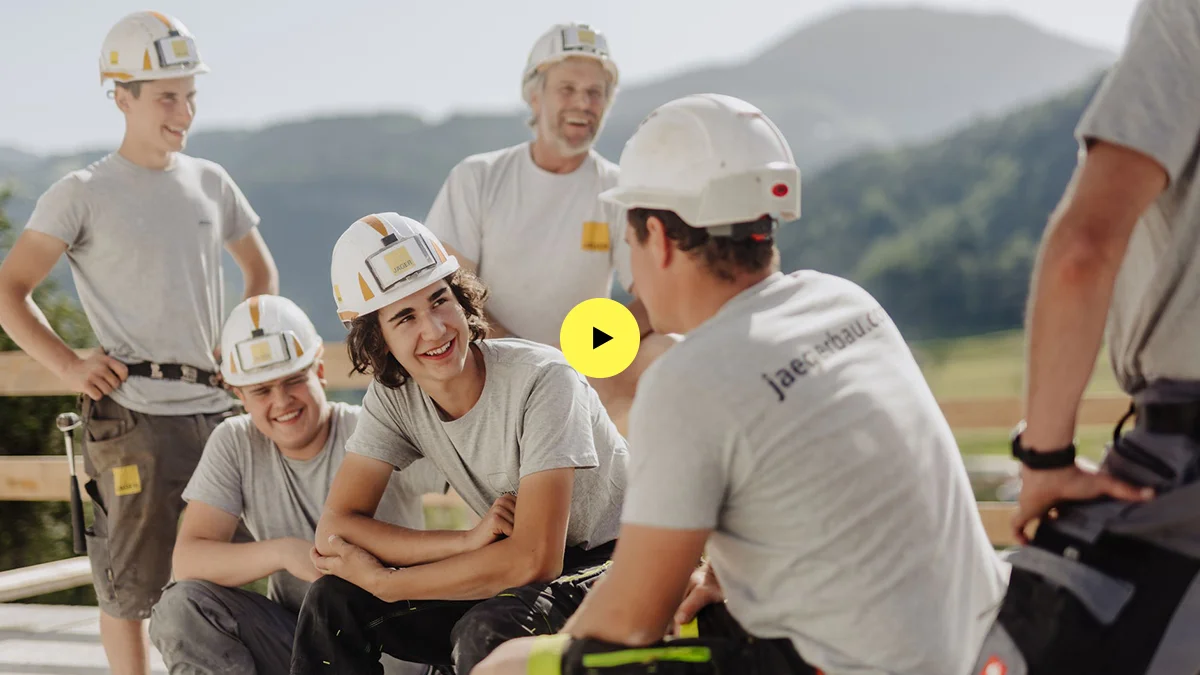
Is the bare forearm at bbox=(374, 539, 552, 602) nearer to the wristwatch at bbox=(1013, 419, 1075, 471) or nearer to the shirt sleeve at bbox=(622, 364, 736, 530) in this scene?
the shirt sleeve at bbox=(622, 364, 736, 530)

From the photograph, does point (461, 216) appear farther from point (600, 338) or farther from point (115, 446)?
point (115, 446)

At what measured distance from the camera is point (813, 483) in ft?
5.68

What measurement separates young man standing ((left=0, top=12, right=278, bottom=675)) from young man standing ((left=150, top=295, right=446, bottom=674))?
0.52 meters

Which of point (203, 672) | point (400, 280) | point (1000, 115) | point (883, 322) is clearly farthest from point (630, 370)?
point (1000, 115)

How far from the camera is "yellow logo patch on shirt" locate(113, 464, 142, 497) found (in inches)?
148

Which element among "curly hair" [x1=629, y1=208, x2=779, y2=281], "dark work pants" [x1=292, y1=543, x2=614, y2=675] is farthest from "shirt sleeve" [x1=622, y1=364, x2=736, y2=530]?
"dark work pants" [x1=292, y1=543, x2=614, y2=675]

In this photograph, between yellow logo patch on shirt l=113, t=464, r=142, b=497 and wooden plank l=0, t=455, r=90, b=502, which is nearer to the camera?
yellow logo patch on shirt l=113, t=464, r=142, b=497

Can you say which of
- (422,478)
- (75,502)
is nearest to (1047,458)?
(422,478)

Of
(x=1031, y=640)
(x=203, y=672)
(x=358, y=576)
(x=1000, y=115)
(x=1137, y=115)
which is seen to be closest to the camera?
(x=1137, y=115)

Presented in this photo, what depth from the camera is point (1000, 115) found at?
64.1 metres

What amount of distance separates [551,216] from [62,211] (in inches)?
62.0

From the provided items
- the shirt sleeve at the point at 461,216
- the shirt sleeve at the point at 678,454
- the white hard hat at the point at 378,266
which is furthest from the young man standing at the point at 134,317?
the shirt sleeve at the point at 678,454

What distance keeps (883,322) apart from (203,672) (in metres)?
2.14

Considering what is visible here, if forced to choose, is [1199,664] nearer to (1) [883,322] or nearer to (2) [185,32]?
(1) [883,322]
